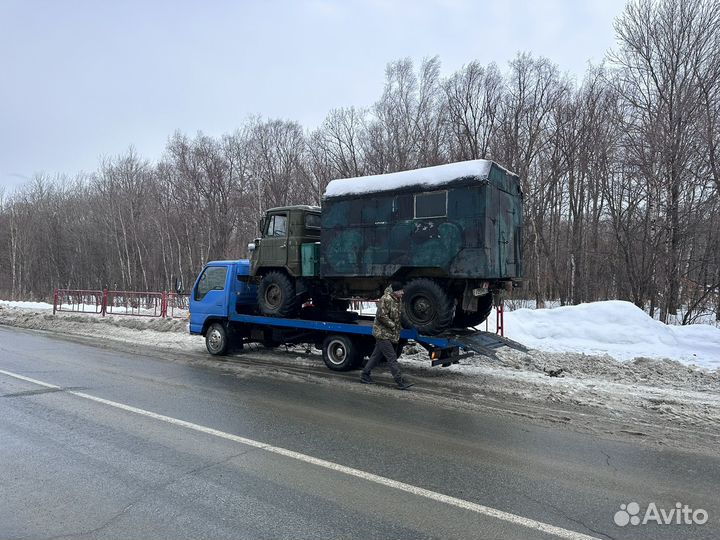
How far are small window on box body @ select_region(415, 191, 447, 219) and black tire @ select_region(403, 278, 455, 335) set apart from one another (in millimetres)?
1248

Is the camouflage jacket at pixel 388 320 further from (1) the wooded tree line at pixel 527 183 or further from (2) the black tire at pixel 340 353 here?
(1) the wooded tree line at pixel 527 183

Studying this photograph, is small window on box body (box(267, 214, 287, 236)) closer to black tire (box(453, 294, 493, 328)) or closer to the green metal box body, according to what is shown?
the green metal box body

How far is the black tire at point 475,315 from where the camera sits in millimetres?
10336

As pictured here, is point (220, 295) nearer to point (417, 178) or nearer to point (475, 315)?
point (417, 178)

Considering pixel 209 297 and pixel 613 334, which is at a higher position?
pixel 209 297

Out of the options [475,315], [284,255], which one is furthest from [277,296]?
[475,315]

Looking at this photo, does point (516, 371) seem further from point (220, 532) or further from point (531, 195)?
point (531, 195)

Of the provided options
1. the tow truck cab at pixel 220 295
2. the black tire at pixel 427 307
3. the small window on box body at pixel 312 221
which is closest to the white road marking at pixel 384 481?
the black tire at pixel 427 307

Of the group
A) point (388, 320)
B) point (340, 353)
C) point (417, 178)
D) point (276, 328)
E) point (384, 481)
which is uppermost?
point (417, 178)

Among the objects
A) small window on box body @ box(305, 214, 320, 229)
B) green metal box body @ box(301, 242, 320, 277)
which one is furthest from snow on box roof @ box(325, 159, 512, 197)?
green metal box body @ box(301, 242, 320, 277)

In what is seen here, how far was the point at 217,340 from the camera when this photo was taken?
11.6 metres

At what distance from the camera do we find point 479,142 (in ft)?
98.8

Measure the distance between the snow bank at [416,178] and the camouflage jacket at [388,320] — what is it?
2412 mm

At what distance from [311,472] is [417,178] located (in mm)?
6169
